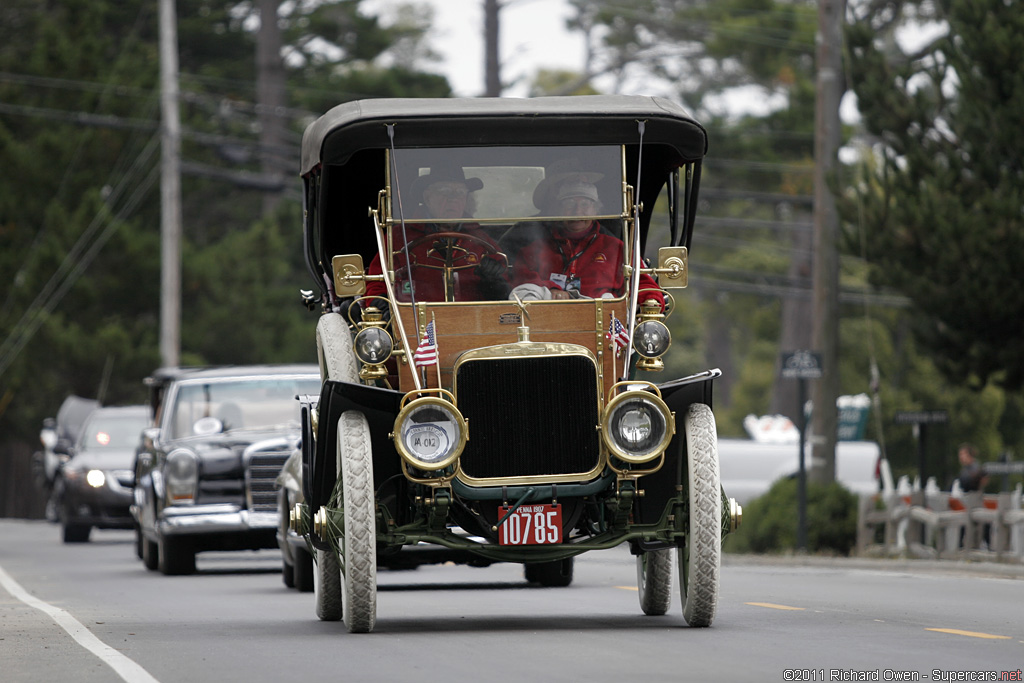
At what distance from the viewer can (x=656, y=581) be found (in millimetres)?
12656

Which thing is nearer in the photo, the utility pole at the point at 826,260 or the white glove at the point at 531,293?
the white glove at the point at 531,293

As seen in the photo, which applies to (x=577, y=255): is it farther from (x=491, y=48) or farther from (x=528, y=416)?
(x=491, y=48)

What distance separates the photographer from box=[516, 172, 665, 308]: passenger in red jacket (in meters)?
11.9

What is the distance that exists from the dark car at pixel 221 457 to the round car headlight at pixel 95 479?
8.25 meters

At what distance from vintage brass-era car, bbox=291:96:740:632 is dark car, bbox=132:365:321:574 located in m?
5.95

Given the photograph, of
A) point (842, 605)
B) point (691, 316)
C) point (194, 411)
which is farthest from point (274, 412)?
point (691, 316)

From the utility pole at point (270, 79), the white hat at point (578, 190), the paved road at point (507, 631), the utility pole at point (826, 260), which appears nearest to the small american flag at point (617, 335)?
the white hat at point (578, 190)

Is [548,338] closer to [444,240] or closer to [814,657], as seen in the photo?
[444,240]

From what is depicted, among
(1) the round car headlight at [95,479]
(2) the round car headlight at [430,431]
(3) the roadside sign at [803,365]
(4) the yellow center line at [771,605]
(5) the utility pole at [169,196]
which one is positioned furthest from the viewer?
(5) the utility pole at [169,196]

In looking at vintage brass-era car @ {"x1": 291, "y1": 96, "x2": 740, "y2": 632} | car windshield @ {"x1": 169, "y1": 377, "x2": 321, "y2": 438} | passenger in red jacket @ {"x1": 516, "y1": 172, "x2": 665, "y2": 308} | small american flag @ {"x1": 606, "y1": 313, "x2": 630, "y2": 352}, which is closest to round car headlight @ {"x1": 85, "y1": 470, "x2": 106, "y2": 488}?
car windshield @ {"x1": 169, "y1": 377, "x2": 321, "y2": 438}

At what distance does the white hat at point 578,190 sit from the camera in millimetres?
12047

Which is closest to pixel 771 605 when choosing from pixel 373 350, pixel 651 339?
pixel 651 339

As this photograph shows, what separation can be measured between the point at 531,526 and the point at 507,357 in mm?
988

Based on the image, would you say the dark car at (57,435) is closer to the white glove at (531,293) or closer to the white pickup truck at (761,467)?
the white pickup truck at (761,467)
